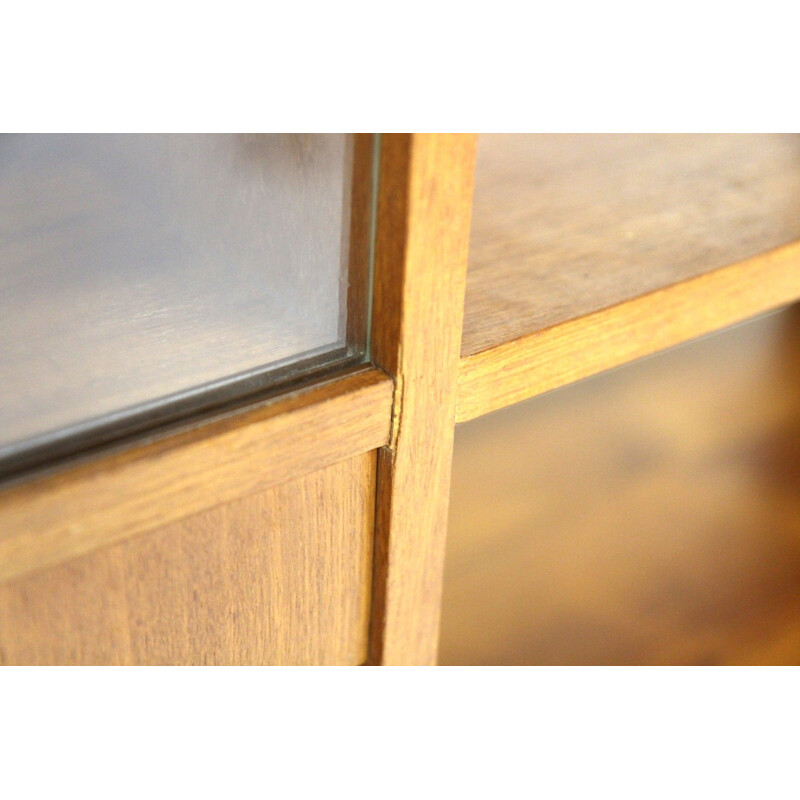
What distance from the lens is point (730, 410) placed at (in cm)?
68

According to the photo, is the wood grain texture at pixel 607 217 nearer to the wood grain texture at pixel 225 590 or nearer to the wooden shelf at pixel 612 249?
the wooden shelf at pixel 612 249

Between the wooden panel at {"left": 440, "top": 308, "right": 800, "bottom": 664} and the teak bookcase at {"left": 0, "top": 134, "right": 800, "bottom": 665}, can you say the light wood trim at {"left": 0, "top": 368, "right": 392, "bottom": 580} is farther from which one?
the wooden panel at {"left": 440, "top": 308, "right": 800, "bottom": 664}

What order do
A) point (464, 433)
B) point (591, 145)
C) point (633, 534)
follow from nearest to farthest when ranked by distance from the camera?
point (464, 433), point (633, 534), point (591, 145)

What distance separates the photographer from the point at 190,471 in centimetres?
39

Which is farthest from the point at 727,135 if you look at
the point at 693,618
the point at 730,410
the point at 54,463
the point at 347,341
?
the point at 54,463

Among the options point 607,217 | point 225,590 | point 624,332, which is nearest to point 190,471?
point 225,590

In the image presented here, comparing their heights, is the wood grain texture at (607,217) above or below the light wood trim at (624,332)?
above

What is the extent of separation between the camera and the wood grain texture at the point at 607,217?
0.54 m

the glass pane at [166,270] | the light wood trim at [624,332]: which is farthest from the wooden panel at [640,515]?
the glass pane at [166,270]

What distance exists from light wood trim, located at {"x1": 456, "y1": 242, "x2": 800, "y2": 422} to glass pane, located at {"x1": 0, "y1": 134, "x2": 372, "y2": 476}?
0.24 ft

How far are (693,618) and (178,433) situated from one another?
458 millimetres

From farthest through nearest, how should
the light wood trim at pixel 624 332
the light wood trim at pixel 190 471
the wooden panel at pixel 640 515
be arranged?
the wooden panel at pixel 640 515
the light wood trim at pixel 624 332
the light wood trim at pixel 190 471

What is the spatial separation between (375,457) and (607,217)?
0.28 metres

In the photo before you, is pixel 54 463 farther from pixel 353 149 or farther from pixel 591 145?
pixel 591 145
